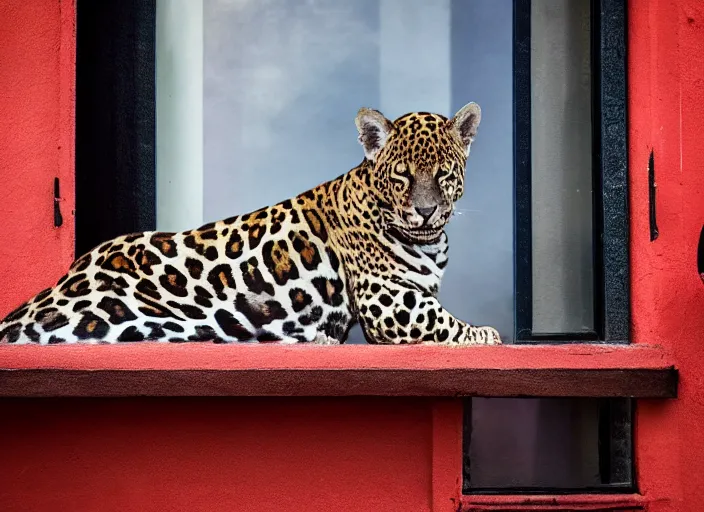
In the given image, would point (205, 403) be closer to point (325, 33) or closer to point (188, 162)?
point (188, 162)

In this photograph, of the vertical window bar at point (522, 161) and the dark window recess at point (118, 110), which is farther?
the dark window recess at point (118, 110)

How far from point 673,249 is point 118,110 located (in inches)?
112

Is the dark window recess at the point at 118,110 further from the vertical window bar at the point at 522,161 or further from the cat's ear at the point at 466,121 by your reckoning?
the vertical window bar at the point at 522,161

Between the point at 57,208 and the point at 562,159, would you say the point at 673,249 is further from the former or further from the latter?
the point at 57,208

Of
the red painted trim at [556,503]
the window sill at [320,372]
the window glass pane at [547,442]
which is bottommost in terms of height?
the red painted trim at [556,503]

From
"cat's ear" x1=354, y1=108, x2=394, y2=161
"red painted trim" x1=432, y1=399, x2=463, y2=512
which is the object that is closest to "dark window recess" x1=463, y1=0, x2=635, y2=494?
"red painted trim" x1=432, y1=399, x2=463, y2=512

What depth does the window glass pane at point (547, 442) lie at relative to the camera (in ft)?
14.0

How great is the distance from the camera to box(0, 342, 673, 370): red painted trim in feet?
12.8

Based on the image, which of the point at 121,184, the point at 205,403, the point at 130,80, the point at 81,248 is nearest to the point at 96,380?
the point at 205,403

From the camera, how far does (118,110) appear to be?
4.55m

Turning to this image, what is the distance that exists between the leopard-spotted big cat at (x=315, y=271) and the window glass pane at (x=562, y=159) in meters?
0.39

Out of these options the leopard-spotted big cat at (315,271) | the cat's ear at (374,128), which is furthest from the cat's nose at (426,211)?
the cat's ear at (374,128)

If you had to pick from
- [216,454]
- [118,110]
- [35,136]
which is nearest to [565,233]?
[216,454]

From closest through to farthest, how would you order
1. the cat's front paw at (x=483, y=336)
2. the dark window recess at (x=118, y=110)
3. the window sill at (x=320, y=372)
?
the window sill at (x=320, y=372) → the cat's front paw at (x=483, y=336) → the dark window recess at (x=118, y=110)
